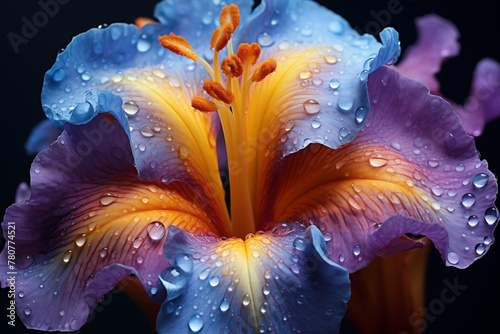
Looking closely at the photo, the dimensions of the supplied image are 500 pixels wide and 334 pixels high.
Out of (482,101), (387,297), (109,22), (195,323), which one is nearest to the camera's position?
(195,323)

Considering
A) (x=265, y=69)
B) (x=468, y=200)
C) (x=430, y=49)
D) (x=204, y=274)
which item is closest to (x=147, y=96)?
(x=265, y=69)

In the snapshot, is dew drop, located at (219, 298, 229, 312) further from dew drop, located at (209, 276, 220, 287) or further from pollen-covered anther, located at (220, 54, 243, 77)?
pollen-covered anther, located at (220, 54, 243, 77)

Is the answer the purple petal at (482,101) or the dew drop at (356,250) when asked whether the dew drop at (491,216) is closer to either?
the dew drop at (356,250)

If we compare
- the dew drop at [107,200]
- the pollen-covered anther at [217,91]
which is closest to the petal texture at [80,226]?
the dew drop at [107,200]

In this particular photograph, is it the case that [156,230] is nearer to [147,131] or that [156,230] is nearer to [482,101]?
[147,131]

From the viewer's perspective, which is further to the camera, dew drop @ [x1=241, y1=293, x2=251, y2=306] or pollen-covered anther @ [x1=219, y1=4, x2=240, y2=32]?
pollen-covered anther @ [x1=219, y1=4, x2=240, y2=32]

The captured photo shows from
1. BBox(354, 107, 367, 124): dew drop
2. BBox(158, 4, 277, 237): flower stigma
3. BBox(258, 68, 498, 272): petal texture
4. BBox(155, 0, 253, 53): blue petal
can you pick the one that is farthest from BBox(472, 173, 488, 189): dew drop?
BBox(155, 0, 253, 53): blue petal

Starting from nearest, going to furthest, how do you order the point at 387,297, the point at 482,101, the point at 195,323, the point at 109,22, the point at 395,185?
the point at 195,323
the point at 395,185
the point at 387,297
the point at 482,101
the point at 109,22
